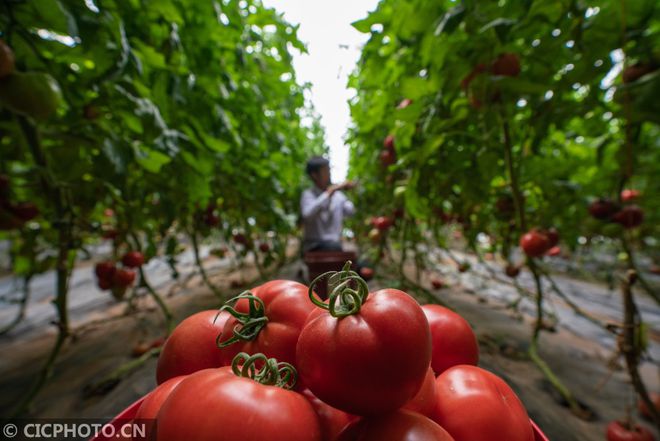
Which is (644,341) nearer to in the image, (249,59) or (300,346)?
(300,346)

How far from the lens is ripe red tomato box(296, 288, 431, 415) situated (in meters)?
0.25

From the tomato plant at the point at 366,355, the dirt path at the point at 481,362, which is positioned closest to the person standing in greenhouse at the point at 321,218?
the dirt path at the point at 481,362

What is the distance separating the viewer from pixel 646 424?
96cm

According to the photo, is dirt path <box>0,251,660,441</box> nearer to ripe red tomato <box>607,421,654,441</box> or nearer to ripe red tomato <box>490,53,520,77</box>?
ripe red tomato <box>607,421,654,441</box>

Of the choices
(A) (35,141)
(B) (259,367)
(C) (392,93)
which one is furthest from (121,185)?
(C) (392,93)

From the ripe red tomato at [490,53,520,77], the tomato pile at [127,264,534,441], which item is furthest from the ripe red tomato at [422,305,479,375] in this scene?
the ripe red tomato at [490,53,520,77]

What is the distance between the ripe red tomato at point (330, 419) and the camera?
0.29 meters

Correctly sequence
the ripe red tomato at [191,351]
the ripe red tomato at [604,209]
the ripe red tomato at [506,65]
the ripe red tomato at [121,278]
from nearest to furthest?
the ripe red tomato at [191,351] → the ripe red tomato at [506,65] → the ripe red tomato at [604,209] → the ripe red tomato at [121,278]

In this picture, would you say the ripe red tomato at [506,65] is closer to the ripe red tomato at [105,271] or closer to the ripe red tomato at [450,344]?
the ripe red tomato at [450,344]

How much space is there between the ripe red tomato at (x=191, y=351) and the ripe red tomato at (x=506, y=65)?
0.98m

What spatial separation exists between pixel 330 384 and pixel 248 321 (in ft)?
0.40

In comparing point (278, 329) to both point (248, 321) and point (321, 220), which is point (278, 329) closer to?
point (248, 321)

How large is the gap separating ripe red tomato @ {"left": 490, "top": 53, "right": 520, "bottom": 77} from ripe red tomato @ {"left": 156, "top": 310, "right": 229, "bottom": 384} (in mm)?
979

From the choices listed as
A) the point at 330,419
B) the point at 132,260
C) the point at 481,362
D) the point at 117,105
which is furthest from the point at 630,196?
the point at 132,260
